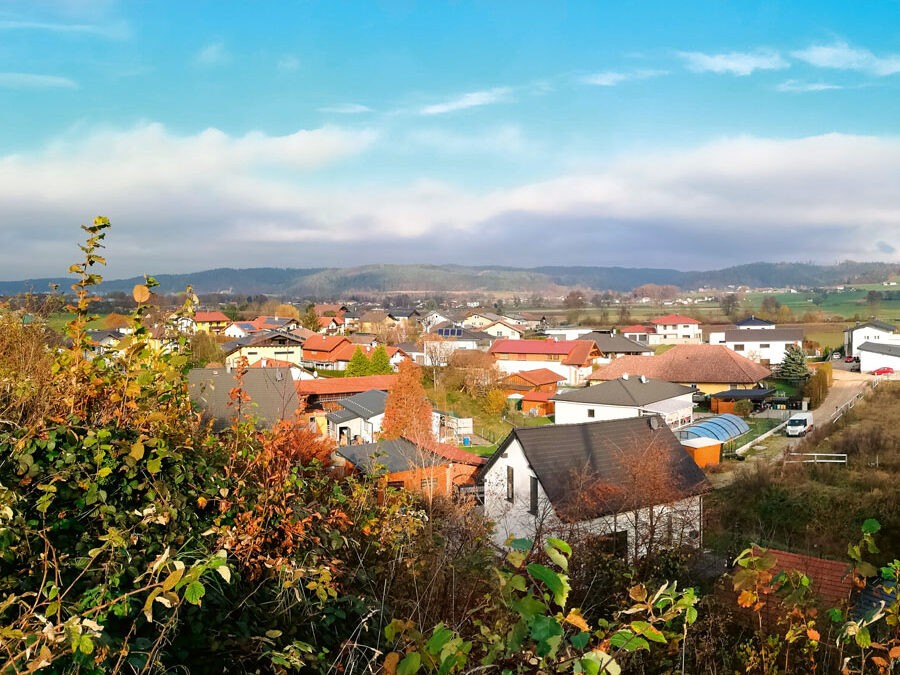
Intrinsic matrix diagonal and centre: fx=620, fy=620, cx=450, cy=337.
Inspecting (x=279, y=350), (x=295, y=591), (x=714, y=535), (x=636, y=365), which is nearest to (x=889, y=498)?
(x=714, y=535)

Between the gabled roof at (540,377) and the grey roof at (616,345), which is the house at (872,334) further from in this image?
the gabled roof at (540,377)

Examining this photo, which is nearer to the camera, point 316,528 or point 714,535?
point 316,528

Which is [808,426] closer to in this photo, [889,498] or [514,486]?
[889,498]

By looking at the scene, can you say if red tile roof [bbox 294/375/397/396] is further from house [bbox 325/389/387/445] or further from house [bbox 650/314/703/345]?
house [bbox 650/314/703/345]

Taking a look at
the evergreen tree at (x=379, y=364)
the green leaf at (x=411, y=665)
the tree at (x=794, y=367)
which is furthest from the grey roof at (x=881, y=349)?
the green leaf at (x=411, y=665)

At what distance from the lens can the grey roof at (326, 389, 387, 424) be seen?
80.4ft

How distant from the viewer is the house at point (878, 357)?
4288 cm

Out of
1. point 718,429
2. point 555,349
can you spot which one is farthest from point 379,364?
point 718,429

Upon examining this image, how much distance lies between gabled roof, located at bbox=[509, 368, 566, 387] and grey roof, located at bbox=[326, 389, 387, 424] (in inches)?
585

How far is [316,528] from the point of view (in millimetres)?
3529

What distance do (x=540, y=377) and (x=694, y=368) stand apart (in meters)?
9.86

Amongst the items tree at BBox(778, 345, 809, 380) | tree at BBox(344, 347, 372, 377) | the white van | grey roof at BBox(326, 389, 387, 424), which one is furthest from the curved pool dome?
tree at BBox(344, 347, 372, 377)

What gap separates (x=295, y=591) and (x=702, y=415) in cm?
3301

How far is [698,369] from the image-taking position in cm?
3991
